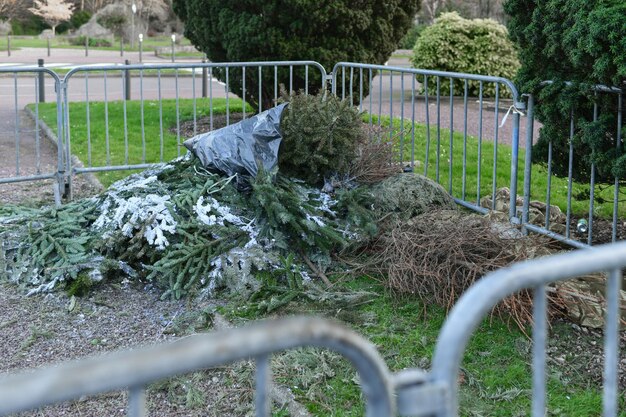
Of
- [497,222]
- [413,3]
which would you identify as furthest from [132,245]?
[413,3]

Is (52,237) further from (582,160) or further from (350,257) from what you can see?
(582,160)

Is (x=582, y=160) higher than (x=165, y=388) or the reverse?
higher

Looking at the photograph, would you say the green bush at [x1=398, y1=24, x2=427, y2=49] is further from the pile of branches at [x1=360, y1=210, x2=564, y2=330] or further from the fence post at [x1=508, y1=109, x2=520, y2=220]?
the pile of branches at [x1=360, y1=210, x2=564, y2=330]

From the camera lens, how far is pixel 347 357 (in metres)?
1.72

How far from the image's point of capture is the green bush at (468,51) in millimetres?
18094

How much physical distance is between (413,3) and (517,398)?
840cm

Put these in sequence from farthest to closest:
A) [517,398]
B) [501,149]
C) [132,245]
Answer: [501,149] → [132,245] → [517,398]

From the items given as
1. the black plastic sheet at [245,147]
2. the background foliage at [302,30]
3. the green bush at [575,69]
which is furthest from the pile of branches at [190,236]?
the background foliage at [302,30]

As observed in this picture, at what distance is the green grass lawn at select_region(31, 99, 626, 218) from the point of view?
8.05 metres

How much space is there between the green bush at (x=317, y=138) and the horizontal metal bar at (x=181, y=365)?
4.94 m

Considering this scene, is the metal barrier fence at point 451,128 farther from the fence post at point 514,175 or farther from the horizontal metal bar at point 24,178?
the horizontal metal bar at point 24,178

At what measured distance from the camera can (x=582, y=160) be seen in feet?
20.5

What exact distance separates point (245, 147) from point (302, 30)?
489 cm

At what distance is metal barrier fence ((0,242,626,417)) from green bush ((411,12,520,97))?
53.5 ft
